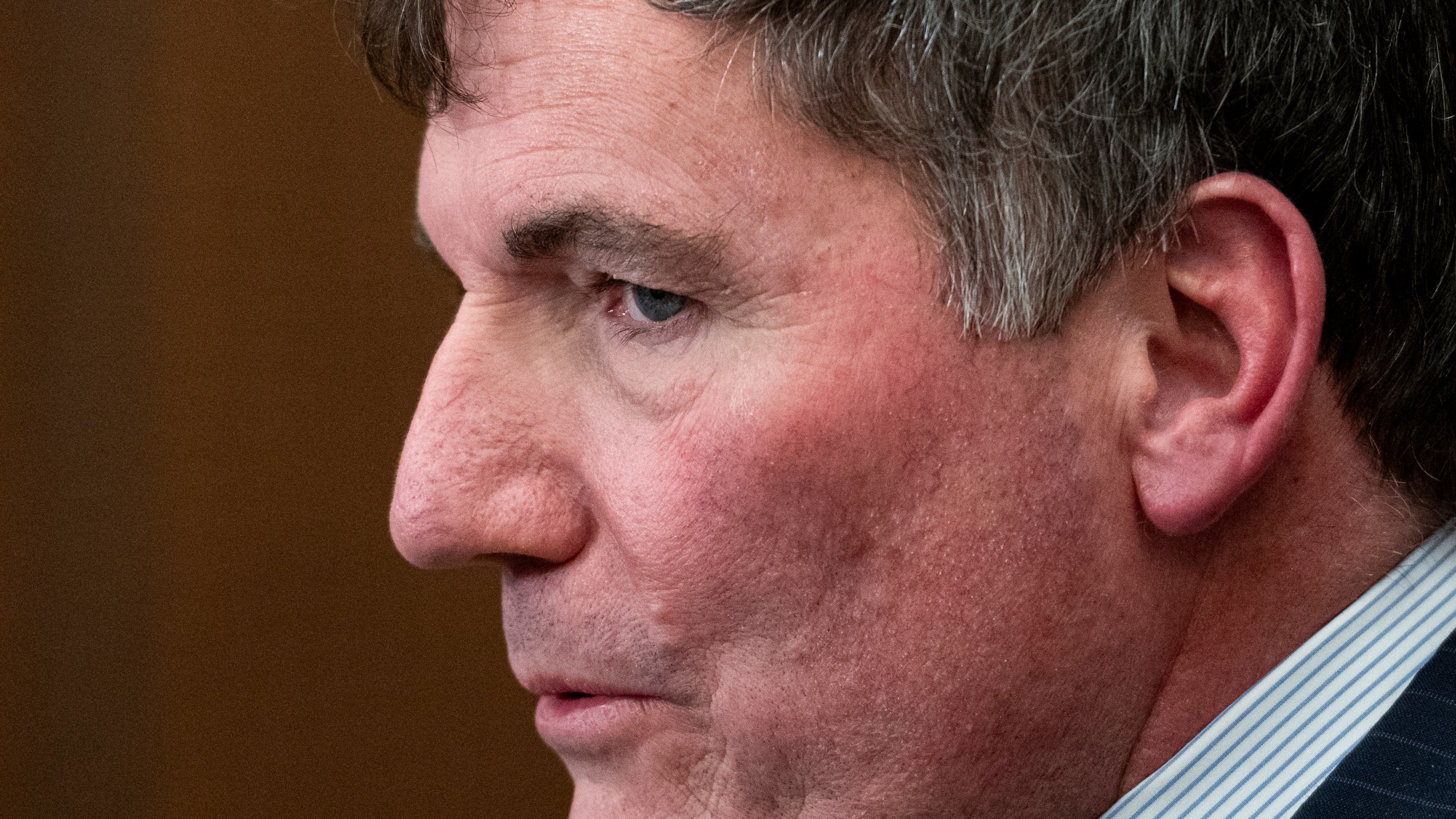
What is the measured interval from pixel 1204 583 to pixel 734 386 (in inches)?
15.1

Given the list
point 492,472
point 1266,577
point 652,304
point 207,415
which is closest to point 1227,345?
point 1266,577

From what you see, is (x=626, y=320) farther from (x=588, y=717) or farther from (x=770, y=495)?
(x=588, y=717)

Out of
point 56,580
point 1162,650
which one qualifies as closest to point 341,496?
point 56,580

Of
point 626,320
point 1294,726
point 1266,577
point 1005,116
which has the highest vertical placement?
point 1005,116

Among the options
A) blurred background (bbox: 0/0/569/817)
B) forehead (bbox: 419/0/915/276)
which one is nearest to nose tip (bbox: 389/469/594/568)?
forehead (bbox: 419/0/915/276)

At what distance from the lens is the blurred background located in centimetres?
224

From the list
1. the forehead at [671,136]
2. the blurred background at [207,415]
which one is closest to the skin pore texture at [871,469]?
the forehead at [671,136]

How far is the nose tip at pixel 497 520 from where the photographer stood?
1.08m

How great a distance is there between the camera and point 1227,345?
104cm

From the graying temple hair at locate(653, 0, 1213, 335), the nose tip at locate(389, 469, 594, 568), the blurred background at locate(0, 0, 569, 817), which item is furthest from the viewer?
the blurred background at locate(0, 0, 569, 817)

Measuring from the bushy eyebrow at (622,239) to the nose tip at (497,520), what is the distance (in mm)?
179

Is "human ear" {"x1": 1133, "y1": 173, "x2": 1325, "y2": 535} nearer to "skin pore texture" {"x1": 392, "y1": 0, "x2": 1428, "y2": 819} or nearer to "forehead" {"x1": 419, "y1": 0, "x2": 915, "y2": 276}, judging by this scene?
"skin pore texture" {"x1": 392, "y1": 0, "x2": 1428, "y2": 819}

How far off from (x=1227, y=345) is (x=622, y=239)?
45 cm

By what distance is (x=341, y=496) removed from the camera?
8.04ft
